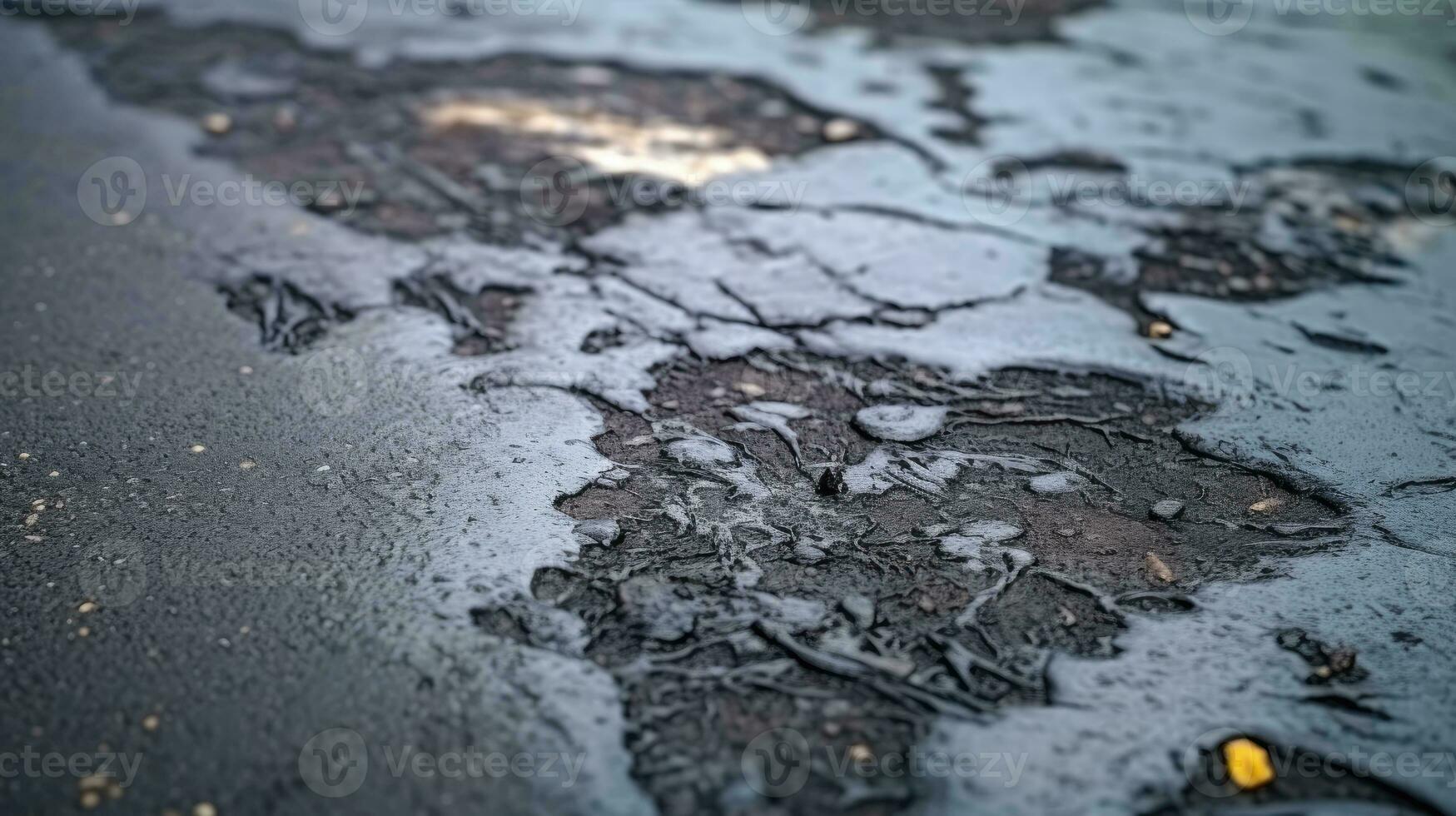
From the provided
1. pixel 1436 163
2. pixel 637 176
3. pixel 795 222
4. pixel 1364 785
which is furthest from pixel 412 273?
pixel 1436 163

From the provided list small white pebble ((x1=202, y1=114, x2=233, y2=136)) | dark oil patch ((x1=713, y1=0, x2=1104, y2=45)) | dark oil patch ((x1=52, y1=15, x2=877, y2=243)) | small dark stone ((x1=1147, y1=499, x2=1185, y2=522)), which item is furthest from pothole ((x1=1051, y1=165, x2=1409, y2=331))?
small white pebble ((x1=202, y1=114, x2=233, y2=136))

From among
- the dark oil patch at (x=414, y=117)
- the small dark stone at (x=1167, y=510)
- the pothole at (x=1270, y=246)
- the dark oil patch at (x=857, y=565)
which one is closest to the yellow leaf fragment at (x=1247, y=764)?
the dark oil patch at (x=857, y=565)

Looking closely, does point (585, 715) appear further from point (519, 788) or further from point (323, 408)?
point (323, 408)

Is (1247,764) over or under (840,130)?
under

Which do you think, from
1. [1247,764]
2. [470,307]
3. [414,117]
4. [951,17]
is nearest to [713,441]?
[470,307]

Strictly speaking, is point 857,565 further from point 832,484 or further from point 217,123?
point 217,123

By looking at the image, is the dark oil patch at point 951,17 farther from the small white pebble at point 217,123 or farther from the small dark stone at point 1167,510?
the small dark stone at point 1167,510

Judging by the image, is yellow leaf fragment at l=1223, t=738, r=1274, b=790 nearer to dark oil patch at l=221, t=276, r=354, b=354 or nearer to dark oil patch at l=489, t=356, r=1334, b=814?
dark oil patch at l=489, t=356, r=1334, b=814
